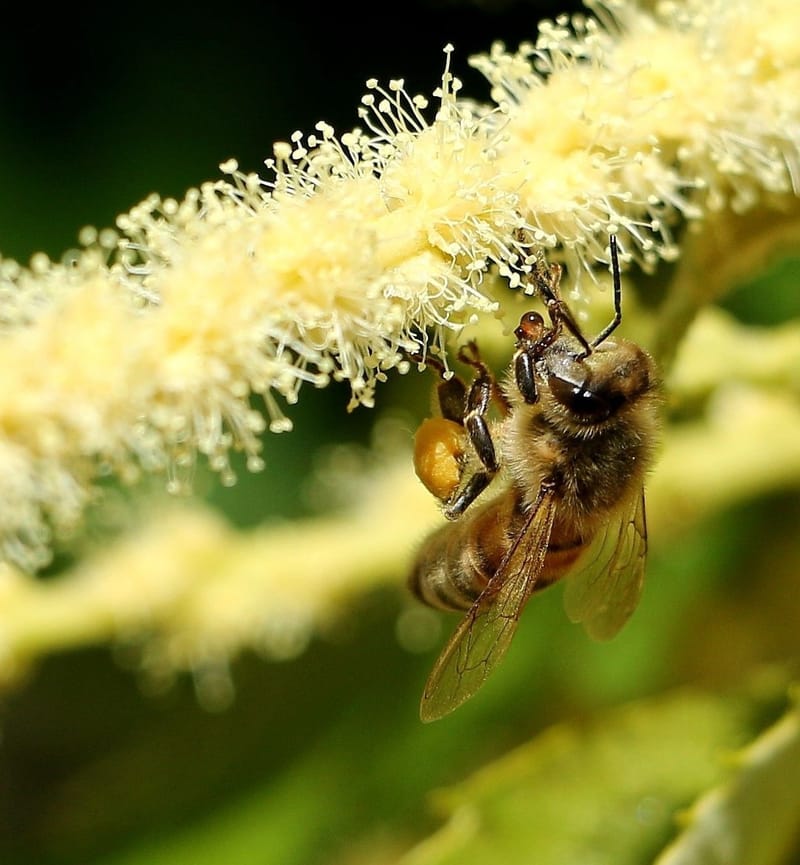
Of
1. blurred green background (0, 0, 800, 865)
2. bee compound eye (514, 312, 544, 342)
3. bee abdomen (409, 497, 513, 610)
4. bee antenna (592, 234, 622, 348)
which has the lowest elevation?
bee abdomen (409, 497, 513, 610)

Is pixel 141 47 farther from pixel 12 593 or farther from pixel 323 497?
pixel 12 593

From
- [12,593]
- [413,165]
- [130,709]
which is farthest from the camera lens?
[130,709]

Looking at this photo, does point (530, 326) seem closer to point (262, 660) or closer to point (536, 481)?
point (536, 481)

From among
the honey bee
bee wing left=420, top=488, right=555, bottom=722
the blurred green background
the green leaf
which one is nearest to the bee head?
the honey bee

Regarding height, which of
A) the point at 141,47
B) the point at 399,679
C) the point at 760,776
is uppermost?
the point at 141,47

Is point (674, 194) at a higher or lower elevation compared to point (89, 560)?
lower

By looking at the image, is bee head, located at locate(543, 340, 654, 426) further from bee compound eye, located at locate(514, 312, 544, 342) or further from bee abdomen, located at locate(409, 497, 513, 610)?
bee abdomen, located at locate(409, 497, 513, 610)

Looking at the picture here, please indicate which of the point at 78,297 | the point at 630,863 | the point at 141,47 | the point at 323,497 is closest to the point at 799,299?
the point at 323,497
